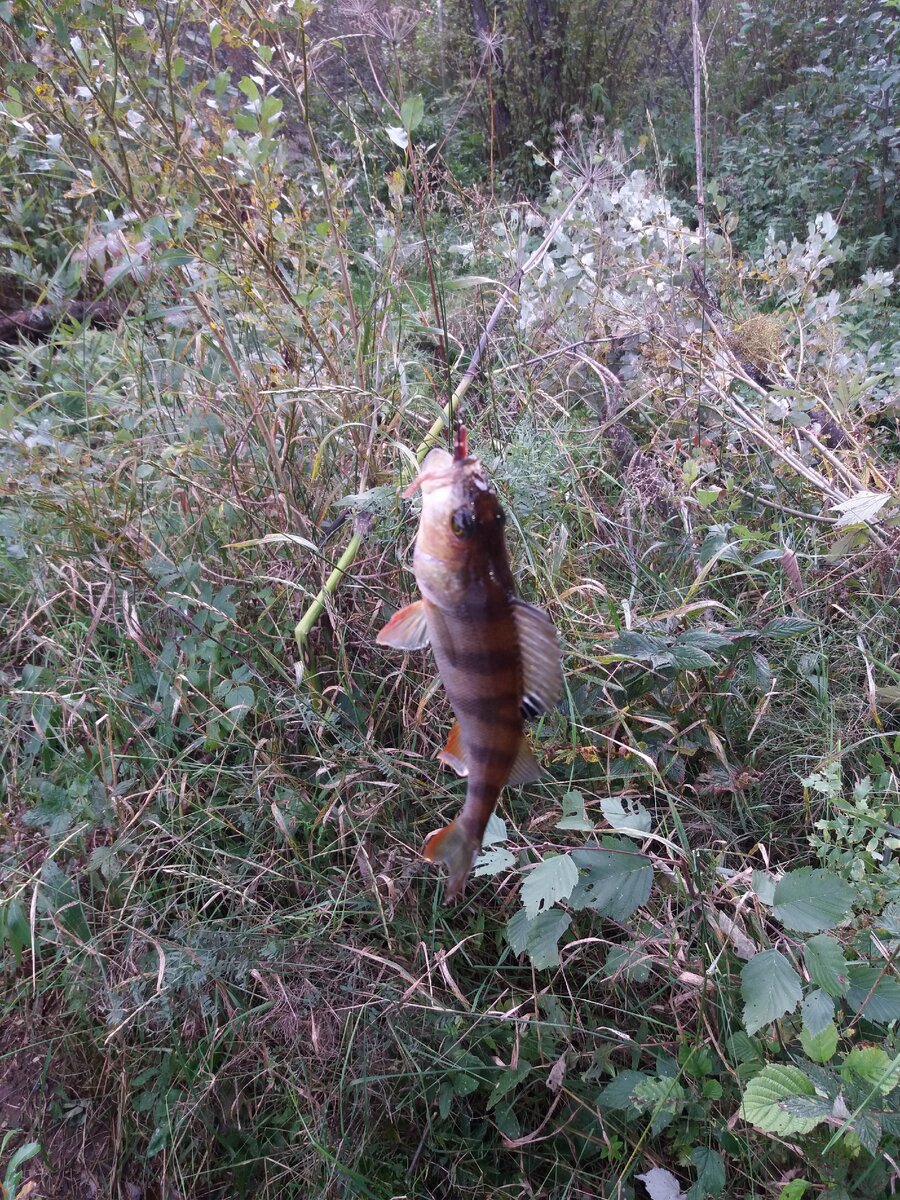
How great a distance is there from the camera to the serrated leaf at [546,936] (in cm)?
170

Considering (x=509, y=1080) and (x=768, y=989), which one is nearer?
(x=768, y=989)

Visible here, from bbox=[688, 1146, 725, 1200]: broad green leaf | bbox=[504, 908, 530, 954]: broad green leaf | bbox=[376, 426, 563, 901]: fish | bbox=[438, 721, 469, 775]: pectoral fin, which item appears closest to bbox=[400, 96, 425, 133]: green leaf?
bbox=[376, 426, 563, 901]: fish

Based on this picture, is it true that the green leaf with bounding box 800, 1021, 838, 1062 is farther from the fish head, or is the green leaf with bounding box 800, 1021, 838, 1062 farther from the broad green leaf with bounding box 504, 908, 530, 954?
the fish head

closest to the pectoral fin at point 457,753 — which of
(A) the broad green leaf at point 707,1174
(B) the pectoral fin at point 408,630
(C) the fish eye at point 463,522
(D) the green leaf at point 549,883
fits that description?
(B) the pectoral fin at point 408,630

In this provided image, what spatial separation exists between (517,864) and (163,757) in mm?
1059

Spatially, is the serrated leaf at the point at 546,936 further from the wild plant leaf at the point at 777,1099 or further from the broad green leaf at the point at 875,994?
the broad green leaf at the point at 875,994

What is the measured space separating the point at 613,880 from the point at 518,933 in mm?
239

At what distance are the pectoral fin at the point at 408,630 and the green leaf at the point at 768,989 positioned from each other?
39.4 inches

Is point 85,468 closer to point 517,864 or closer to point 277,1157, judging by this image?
point 517,864

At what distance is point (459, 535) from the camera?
Result: 95 cm

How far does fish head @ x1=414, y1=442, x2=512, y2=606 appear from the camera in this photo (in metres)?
0.95

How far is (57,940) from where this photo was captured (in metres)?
2.17

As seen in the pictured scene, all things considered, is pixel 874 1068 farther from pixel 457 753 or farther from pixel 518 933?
pixel 457 753

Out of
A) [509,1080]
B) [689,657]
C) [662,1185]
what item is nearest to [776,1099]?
[662,1185]
